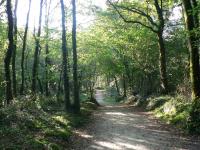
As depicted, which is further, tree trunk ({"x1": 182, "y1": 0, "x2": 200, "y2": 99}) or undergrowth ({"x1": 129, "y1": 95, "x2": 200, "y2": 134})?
tree trunk ({"x1": 182, "y1": 0, "x2": 200, "y2": 99})

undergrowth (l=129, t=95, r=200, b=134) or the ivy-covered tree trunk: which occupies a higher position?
the ivy-covered tree trunk

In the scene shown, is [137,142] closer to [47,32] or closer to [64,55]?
[64,55]

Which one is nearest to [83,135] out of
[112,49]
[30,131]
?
[30,131]

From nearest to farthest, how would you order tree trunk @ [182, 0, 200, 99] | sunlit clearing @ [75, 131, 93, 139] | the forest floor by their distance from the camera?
the forest floor
sunlit clearing @ [75, 131, 93, 139]
tree trunk @ [182, 0, 200, 99]

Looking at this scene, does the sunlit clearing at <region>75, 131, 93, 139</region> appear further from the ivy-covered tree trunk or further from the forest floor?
the ivy-covered tree trunk

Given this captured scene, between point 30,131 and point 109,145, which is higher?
point 30,131

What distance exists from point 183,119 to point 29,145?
8301 mm

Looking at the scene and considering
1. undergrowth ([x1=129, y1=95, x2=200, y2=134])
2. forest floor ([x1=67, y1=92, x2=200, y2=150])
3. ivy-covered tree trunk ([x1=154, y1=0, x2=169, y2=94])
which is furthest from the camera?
ivy-covered tree trunk ([x1=154, y1=0, x2=169, y2=94])

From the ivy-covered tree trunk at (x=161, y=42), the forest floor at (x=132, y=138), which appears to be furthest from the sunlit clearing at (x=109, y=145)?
the ivy-covered tree trunk at (x=161, y=42)

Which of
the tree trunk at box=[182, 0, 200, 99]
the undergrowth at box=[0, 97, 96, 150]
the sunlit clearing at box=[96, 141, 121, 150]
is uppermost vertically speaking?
the tree trunk at box=[182, 0, 200, 99]

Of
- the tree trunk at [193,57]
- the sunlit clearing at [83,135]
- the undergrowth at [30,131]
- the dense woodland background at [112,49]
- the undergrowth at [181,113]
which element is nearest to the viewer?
the undergrowth at [30,131]

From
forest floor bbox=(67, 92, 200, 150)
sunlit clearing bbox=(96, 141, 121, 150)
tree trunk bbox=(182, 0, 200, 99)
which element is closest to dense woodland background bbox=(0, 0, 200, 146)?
tree trunk bbox=(182, 0, 200, 99)

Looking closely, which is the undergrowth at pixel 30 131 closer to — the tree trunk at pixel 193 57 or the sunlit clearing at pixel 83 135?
the sunlit clearing at pixel 83 135

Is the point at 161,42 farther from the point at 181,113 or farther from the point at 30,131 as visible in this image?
the point at 30,131
